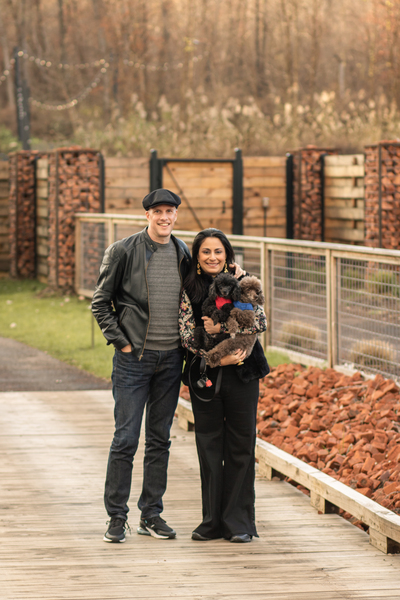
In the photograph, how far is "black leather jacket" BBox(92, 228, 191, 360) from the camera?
466 cm

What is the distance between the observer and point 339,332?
841 centimetres

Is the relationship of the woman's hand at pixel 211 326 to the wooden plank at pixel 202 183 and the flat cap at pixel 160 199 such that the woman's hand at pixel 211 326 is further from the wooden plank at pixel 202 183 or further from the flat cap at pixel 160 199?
the wooden plank at pixel 202 183

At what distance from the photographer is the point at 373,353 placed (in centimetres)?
789

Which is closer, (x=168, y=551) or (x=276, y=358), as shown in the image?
(x=168, y=551)

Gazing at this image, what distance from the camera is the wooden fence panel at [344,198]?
16491mm

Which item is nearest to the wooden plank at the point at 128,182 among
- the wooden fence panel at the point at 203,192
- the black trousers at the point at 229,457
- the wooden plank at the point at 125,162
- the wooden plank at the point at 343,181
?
the wooden plank at the point at 125,162

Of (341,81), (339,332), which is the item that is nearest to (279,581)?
(339,332)

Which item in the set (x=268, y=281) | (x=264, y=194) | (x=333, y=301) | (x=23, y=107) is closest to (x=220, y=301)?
(x=333, y=301)

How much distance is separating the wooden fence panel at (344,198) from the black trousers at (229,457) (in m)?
12.1

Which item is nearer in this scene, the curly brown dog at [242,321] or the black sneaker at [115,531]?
the curly brown dog at [242,321]

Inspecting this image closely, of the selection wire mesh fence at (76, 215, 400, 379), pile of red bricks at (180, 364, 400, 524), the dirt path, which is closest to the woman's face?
pile of red bricks at (180, 364, 400, 524)

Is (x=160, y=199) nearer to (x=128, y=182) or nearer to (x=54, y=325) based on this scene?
(x=54, y=325)

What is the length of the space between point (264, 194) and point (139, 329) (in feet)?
44.3

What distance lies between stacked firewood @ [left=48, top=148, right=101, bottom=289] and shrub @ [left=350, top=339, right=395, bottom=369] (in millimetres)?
9336
